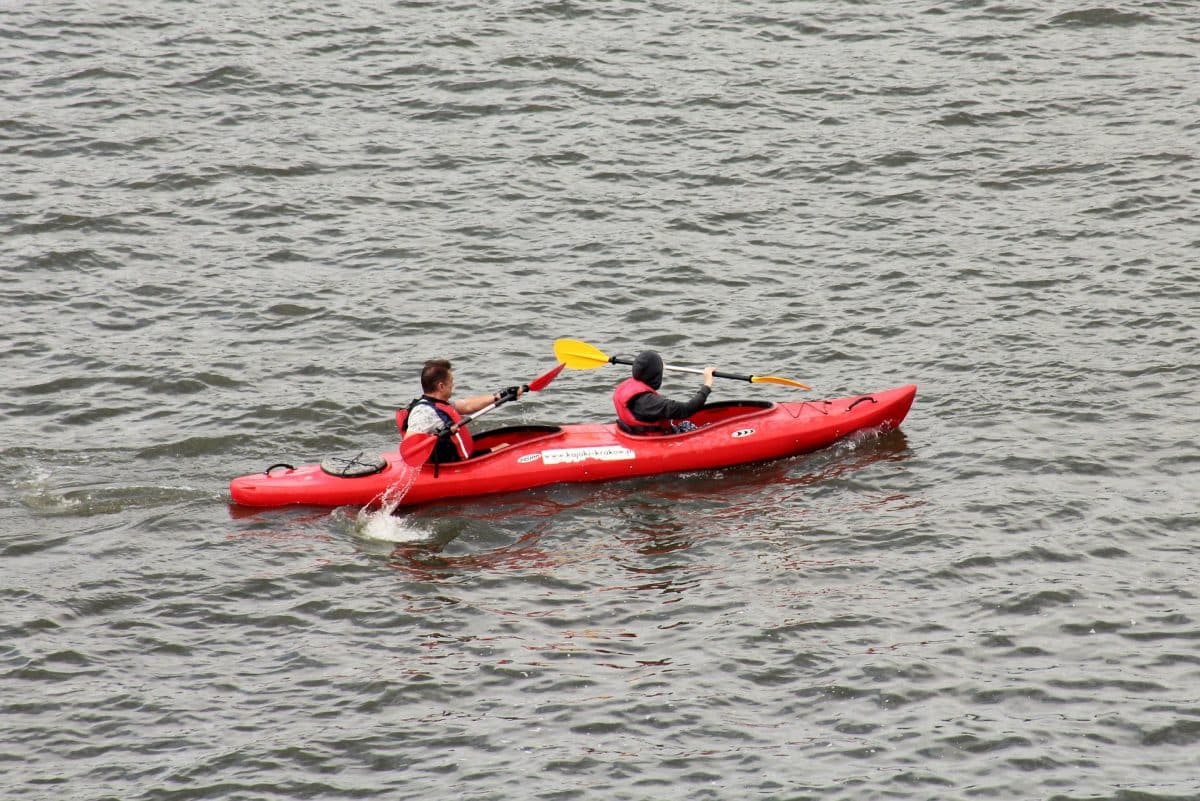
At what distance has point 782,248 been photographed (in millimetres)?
15453

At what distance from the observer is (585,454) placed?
453 inches

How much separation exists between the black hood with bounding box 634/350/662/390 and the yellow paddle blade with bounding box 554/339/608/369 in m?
0.55

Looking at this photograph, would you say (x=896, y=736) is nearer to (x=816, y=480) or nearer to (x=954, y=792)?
(x=954, y=792)

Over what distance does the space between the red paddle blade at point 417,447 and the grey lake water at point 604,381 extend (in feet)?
1.48

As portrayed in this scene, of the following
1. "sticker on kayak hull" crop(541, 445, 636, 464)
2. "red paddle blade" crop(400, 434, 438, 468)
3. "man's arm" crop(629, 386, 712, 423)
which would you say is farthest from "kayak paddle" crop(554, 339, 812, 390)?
"red paddle blade" crop(400, 434, 438, 468)

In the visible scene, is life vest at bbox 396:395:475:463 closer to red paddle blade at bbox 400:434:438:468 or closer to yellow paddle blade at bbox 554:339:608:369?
red paddle blade at bbox 400:434:438:468

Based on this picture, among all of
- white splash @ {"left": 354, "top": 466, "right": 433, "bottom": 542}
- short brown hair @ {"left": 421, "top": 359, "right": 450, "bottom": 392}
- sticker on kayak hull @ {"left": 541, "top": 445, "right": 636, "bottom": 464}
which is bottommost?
white splash @ {"left": 354, "top": 466, "right": 433, "bottom": 542}

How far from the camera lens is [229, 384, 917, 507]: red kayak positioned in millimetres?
11250

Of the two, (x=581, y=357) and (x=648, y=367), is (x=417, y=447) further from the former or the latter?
(x=648, y=367)

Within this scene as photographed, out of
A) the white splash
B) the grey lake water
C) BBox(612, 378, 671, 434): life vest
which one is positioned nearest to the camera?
the grey lake water

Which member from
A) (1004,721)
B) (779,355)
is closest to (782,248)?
(779,355)

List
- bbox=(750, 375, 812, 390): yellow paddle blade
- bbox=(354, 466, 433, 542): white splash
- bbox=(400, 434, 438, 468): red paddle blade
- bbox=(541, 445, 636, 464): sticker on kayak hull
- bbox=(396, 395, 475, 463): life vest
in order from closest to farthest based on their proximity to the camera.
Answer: bbox=(354, 466, 433, 542): white splash, bbox=(400, 434, 438, 468): red paddle blade, bbox=(396, 395, 475, 463): life vest, bbox=(541, 445, 636, 464): sticker on kayak hull, bbox=(750, 375, 812, 390): yellow paddle blade

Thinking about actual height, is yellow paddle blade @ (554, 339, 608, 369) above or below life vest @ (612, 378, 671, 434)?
above

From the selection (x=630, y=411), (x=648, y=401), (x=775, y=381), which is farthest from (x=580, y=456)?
(x=775, y=381)
